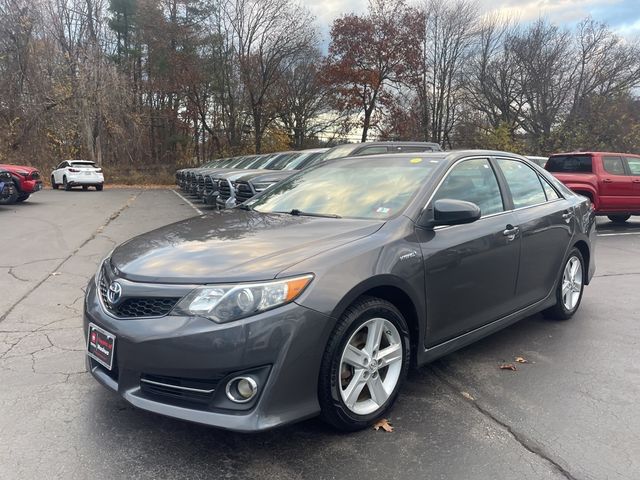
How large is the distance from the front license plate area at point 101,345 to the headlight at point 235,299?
1.48 ft

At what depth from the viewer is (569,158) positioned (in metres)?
12.3

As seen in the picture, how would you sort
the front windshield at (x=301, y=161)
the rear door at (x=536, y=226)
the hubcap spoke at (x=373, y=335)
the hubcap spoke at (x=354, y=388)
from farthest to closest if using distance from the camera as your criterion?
the front windshield at (x=301, y=161)
the rear door at (x=536, y=226)
the hubcap spoke at (x=373, y=335)
the hubcap spoke at (x=354, y=388)

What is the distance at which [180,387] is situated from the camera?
8.12ft

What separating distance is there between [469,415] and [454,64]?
41488 mm

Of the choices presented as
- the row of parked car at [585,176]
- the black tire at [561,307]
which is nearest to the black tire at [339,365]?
the black tire at [561,307]

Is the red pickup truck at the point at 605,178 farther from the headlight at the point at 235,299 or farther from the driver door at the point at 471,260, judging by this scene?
the headlight at the point at 235,299

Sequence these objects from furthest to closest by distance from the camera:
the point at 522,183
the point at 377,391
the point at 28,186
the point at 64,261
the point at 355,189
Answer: the point at 28,186 → the point at 64,261 → the point at 522,183 → the point at 355,189 → the point at 377,391

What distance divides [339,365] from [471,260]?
4.43 feet

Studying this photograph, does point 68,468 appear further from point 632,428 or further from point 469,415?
point 632,428

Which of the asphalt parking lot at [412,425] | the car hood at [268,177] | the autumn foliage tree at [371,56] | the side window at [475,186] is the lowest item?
the asphalt parking lot at [412,425]

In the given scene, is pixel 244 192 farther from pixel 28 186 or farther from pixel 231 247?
pixel 231 247

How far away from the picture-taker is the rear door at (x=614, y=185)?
458 inches

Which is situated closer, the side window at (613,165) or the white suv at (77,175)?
the side window at (613,165)

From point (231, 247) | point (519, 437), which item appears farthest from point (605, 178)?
point (231, 247)
